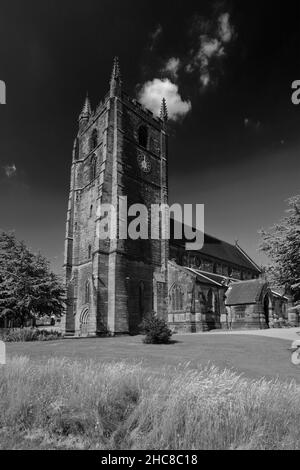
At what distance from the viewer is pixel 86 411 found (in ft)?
16.4

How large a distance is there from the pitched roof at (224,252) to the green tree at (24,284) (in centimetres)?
1925

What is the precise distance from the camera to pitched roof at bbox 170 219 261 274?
44.6 metres

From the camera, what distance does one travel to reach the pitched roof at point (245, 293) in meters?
35.5

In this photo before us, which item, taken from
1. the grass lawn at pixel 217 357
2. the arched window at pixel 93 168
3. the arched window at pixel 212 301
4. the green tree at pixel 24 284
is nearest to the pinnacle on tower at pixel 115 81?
the arched window at pixel 93 168

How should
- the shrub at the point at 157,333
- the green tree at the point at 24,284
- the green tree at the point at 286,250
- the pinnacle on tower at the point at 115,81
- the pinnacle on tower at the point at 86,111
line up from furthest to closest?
the pinnacle on tower at the point at 86,111 < the pinnacle on tower at the point at 115,81 < the green tree at the point at 24,284 < the shrub at the point at 157,333 < the green tree at the point at 286,250

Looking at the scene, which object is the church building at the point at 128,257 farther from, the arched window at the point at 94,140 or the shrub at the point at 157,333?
the shrub at the point at 157,333

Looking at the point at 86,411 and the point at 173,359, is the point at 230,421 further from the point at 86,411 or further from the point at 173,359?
the point at 173,359

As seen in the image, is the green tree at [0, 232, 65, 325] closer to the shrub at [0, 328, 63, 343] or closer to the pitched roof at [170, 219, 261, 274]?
the shrub at [0, 328, 63, 343]

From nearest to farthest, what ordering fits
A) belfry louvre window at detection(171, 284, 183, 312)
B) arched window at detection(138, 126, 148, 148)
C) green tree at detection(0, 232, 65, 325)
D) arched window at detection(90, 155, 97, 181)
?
green tree at detection(0, 232, 65, 325) < belfry louvre window at detection(171, 284, 183, 312) < arched window at detection(90, 155, 97, 181) < arched window at detection(138, 126, 148, 148)

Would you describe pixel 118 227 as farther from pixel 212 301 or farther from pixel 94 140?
pixel 94 140

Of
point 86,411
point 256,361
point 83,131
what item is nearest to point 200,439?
point 86,411

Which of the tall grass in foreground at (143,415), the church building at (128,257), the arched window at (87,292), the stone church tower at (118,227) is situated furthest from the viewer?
the arched window at (87,292)

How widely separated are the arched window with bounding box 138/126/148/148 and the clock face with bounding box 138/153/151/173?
192 centimetres

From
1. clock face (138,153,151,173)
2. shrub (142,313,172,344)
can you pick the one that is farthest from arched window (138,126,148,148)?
shrub (142,313,172,344)
